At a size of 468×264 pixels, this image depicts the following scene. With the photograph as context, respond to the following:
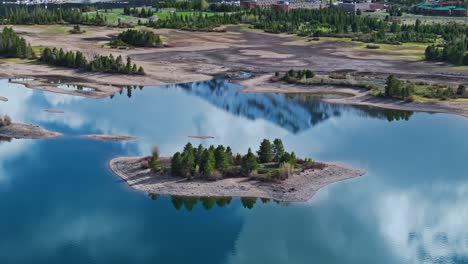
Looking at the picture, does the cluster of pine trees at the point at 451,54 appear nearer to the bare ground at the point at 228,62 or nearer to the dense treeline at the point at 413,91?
the bare ground at the point at 228,62

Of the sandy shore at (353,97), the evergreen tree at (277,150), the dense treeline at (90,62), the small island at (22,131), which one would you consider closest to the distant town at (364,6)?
the dense treeline at (90,62)

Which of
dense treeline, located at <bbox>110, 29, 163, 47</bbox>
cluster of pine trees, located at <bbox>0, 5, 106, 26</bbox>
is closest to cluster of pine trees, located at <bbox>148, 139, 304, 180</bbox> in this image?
dense treeline, located at <bbox>110, 29, 163, 47</bbox>

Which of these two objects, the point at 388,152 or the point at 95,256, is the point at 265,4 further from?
the point at 95,256

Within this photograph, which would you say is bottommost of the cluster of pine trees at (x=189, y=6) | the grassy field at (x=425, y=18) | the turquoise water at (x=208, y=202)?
the turquoise water at (x=208, y=202)

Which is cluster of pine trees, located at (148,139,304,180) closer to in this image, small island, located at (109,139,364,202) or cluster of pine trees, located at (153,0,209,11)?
small island, located at (109,139,364,202)

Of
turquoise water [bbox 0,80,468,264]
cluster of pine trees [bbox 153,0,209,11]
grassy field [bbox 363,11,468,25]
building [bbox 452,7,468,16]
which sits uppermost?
cluster of pine trees [bbox 153,0,209,11]

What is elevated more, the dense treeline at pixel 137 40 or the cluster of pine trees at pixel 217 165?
the dense treeline at pixel 137 40
